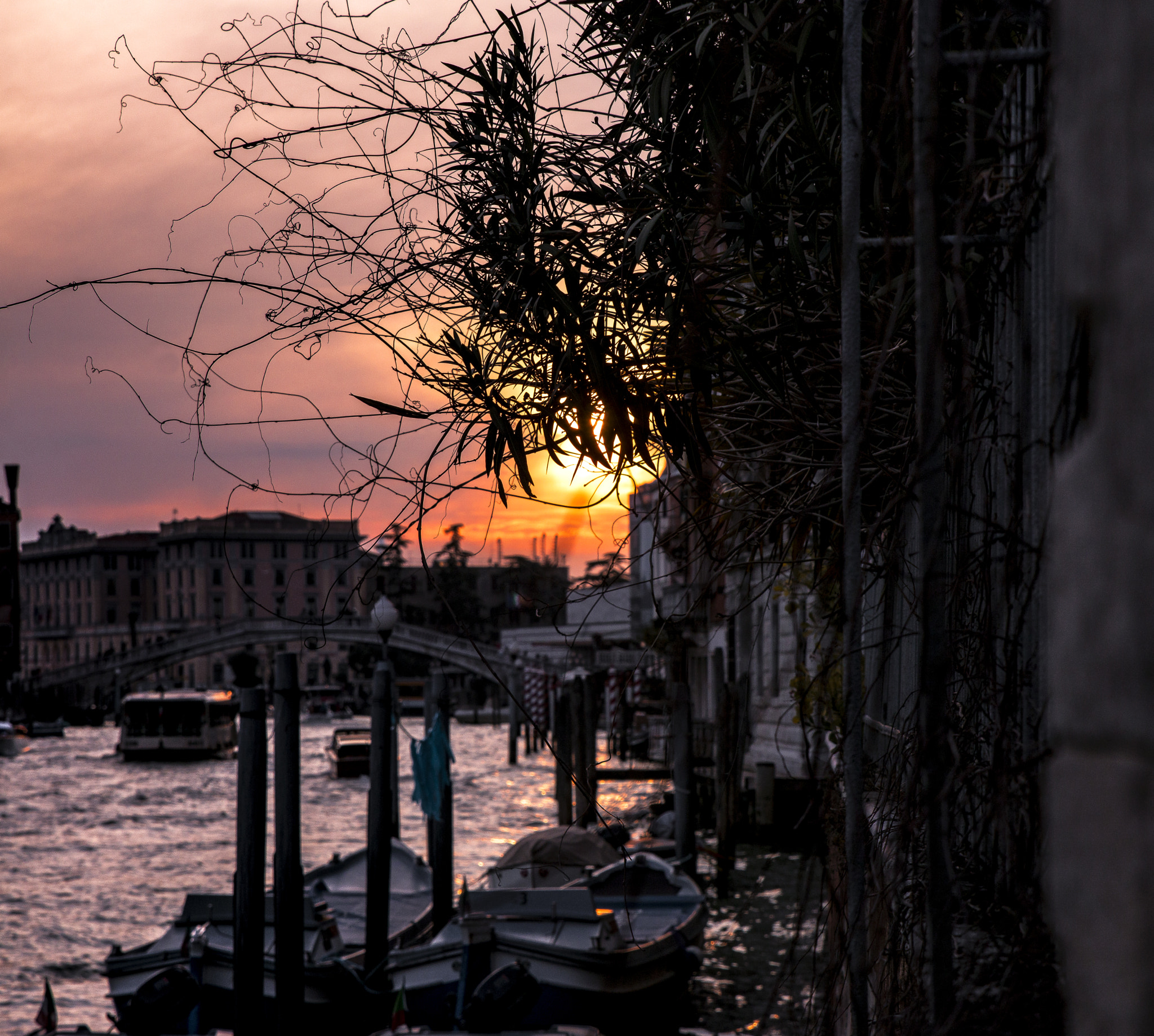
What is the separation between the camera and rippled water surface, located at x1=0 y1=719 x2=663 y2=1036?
1409cm

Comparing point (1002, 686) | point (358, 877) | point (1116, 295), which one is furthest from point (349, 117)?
point (358, 877)

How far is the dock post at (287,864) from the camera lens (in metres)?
7.87

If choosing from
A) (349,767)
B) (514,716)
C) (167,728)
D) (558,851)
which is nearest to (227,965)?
(558,851)

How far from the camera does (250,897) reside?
757 centimetres

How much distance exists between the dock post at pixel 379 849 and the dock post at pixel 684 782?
3.53 metres

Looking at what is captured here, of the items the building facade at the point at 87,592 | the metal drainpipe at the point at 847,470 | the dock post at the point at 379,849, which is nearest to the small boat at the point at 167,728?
the dock post at the point at 379,849

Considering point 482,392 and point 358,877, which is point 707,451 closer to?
point 482,392

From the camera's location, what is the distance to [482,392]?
3.04m

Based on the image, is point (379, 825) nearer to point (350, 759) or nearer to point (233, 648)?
point (350, 759)

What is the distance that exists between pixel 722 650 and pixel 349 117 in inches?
829

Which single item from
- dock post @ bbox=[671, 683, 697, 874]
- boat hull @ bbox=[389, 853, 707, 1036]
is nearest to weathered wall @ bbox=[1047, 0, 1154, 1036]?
boat hull @ bbox=[389, 853, 707, 1036]

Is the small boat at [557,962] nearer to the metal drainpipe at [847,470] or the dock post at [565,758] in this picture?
the metal drainpipe at [847,470]

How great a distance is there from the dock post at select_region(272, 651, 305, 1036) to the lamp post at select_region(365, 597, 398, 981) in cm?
136

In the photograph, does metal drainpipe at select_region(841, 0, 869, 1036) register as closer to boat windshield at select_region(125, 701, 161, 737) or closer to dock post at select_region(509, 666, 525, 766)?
dock post at select_region(509, 666, 525, 766)
